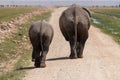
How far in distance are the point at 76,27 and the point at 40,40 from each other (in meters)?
2.96

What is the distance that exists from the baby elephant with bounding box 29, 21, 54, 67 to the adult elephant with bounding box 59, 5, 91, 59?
247 centimetres

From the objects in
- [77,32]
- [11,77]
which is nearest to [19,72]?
[11,77]

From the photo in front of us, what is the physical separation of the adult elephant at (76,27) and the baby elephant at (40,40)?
2.47 m

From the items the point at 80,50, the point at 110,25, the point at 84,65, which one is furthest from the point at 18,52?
the point at 110,25

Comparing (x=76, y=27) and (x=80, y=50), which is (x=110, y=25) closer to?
(x=80, y=50)

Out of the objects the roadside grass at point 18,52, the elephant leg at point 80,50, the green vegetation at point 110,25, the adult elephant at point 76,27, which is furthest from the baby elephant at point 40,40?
the green vegetation at point 110,25

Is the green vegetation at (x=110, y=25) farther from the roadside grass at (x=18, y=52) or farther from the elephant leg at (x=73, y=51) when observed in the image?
the elephant leg at (x=73, y=51)

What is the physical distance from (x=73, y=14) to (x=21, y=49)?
584cm

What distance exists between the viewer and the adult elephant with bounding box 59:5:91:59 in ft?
66.9

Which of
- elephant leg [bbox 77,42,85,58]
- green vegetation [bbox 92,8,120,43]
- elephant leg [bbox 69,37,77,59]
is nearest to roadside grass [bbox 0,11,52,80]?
elephant leg [bbox 69,37,77,59]

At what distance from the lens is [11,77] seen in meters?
16.6

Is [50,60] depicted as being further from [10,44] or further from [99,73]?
[10,44]

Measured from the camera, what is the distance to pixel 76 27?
2031 centimetres

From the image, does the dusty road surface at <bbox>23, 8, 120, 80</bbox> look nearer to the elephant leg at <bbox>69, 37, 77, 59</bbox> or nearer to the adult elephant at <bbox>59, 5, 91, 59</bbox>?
the elephant leg at <bbox>69, 37, 77, 59</bbox>
